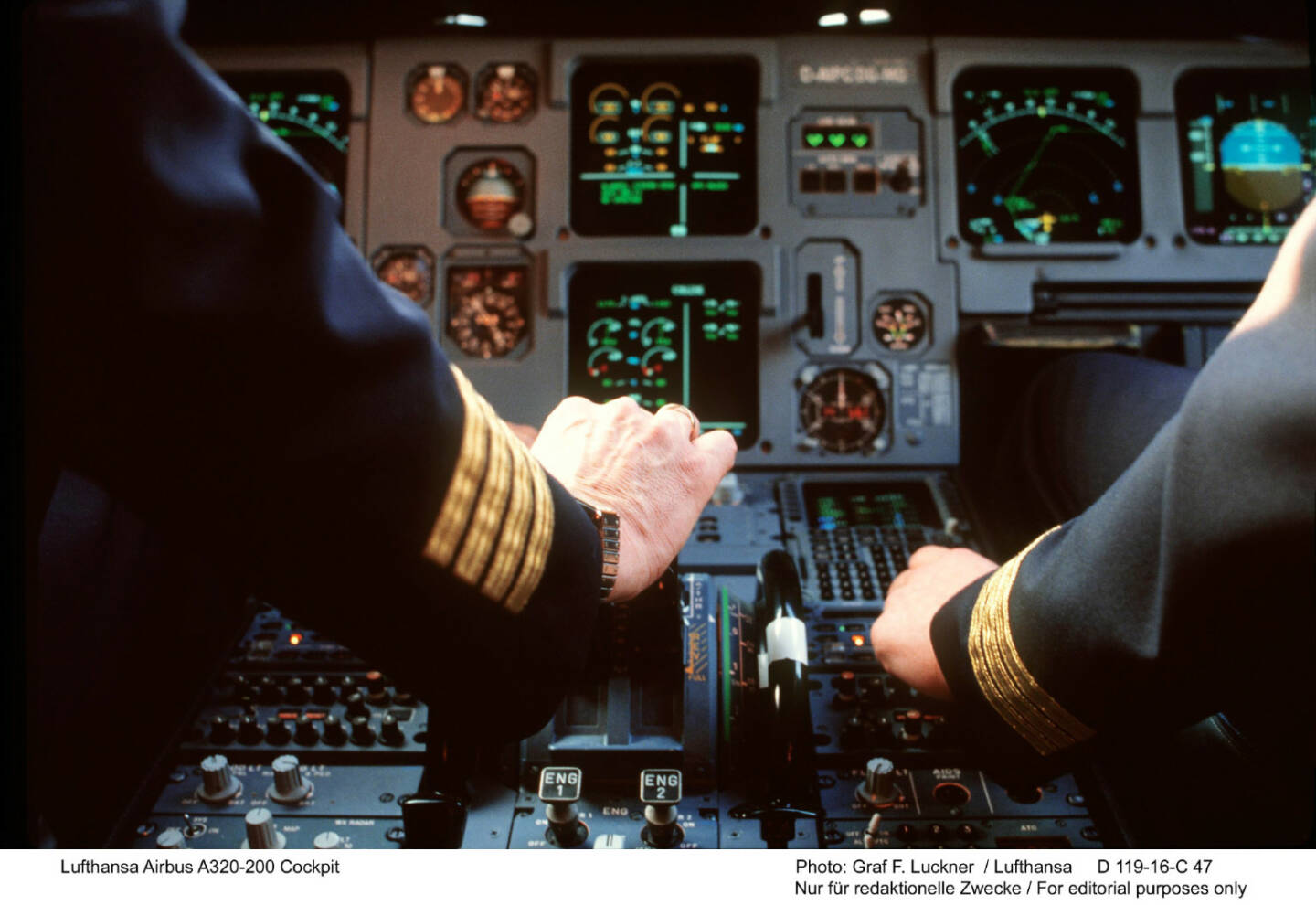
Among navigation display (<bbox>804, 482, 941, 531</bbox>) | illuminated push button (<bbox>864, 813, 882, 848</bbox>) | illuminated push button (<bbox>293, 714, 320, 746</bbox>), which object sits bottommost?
illuminated push button (<bbox>864, 813, 882, 848</bbox>)

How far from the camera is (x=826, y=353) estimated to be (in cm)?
224

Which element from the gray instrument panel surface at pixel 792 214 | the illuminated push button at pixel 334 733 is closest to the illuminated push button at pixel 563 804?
the illuminated push button at pixel 334 733

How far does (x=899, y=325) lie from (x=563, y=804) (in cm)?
145

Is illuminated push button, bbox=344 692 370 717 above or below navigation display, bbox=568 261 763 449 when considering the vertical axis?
below

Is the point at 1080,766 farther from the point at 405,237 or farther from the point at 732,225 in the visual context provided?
the point at 405,237

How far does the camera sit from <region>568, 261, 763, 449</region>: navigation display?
230 centimetres

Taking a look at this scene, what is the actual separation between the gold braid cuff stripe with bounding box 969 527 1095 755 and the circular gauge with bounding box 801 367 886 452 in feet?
3.47

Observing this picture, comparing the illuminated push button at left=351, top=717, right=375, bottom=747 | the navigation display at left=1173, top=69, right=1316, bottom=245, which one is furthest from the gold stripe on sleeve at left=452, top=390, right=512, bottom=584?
the navigation display at left=1173, top=69, right=1316, bottom=245

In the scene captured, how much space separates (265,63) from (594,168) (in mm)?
791

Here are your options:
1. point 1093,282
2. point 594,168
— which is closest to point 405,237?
point 594,168

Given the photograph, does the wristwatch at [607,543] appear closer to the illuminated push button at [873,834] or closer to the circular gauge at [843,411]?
the illuminated push button at [873,834]

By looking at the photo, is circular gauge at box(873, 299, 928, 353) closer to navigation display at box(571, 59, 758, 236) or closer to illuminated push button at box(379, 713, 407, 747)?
navigation display at box(571, 59, 758, 236)

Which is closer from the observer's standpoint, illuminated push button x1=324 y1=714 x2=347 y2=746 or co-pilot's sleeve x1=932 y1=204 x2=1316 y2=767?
co-pilot's sleeve x1=932 y1=204 x2=1316 y2=767

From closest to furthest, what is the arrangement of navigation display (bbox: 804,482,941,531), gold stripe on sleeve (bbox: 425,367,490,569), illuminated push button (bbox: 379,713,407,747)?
gold stripe on sleeve (bbox: 425,367,490,569) → illuminated push button (bbox: 379,713,407,747) → navigation display (bbox: 804,482,941,531)
